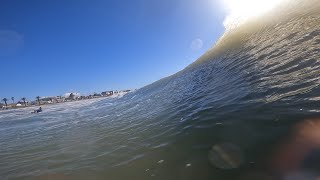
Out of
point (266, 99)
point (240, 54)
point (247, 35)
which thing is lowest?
point (266, 99)

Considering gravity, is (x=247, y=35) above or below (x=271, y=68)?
above

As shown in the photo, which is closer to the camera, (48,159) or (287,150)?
(287,150)

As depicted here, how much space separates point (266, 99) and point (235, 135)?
1724 millimetres

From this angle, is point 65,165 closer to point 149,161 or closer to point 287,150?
point 149,161

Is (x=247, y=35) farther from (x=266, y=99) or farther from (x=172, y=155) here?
(x=172, y=155)

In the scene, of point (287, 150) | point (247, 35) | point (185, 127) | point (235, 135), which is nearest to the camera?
point (287, 150)

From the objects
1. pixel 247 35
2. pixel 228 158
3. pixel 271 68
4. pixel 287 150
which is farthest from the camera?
pixel 247 35

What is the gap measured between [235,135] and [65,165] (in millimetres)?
4440

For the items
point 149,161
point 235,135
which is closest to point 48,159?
point 149,161

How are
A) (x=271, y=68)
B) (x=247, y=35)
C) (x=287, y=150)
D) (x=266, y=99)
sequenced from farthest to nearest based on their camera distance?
1. (x=247, y=35)
2. (x=271, y=68)
3. (x=266, y=99)
4. (x=287, y=150)

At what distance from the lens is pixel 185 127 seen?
8.22 metres

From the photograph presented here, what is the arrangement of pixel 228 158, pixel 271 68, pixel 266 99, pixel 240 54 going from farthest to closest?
pixel 240 54, pixel 271 68, pixel 266 99, pixel 228 158

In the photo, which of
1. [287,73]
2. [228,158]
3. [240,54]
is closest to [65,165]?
[228,158]

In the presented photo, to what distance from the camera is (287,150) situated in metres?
5.02
